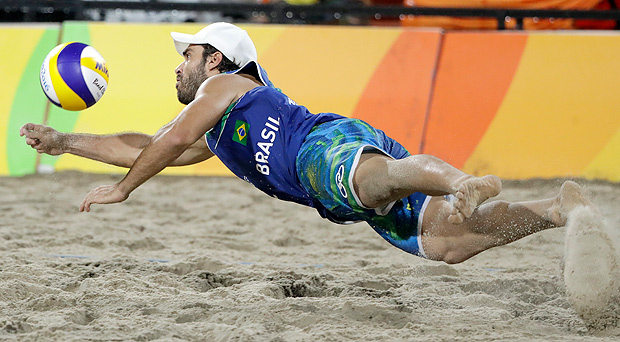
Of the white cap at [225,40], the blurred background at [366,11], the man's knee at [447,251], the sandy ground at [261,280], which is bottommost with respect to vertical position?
the sandy ground at [261,280]

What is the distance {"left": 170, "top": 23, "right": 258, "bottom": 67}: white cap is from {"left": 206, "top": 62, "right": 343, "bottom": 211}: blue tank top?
13.6 inches

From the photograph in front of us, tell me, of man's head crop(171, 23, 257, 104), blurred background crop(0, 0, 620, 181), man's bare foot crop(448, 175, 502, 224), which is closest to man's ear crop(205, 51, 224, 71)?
man's head crop(171, 23, 257, 104)

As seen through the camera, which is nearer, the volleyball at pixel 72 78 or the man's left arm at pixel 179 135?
the man's left arm at pixel 179 135

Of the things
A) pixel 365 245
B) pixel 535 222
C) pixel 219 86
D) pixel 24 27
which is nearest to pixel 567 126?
pixel 365 245

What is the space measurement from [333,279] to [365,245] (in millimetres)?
1059

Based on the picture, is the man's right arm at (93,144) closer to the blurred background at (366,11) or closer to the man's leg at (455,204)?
the man's leg at (455,204)

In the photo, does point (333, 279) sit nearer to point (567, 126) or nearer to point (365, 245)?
point (365, 245)

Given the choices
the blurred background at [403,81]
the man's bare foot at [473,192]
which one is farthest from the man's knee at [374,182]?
the blurred background at [403,81]

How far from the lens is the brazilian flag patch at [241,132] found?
3443 millimetres

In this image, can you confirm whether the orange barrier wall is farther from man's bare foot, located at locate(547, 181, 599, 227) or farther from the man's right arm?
man's bare foot, located at locate(547, 181, 599, 227)

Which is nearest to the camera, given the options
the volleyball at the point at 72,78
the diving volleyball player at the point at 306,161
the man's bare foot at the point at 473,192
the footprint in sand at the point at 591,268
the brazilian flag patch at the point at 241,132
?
the man's bare foot at the point at 473,192

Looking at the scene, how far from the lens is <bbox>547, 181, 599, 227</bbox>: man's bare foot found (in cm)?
303

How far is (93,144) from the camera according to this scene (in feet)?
12.8

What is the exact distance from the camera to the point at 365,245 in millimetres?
4922
